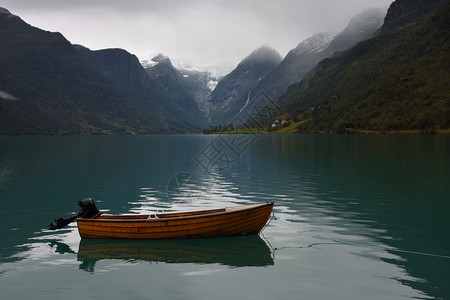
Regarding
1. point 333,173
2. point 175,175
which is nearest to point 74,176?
point 175,175

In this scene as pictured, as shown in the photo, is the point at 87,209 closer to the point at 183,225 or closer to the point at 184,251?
the point at 183,225

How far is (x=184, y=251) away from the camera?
21.5 meters

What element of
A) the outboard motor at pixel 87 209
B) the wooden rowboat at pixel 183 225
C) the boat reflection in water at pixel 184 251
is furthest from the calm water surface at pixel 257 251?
the outboard motor at pixel 87 209

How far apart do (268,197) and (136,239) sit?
18509 millimetres

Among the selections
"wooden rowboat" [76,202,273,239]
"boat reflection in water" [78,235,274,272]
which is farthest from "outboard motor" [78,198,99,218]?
"boat reflection in water" [78,235,274,272]

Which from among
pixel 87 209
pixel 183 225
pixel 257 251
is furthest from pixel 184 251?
pixel 87 209

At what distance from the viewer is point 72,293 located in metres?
16.2

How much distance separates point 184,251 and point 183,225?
1758 millimetres

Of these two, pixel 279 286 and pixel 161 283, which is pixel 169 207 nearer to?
pixel 161 283

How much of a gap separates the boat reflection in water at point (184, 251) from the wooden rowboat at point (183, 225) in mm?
428

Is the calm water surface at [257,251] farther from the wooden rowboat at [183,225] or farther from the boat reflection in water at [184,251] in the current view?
the wooden rowboat at [183,225]

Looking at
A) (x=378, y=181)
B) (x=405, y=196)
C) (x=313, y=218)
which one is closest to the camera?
(x=313, y=218)

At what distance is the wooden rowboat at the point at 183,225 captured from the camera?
2238cm

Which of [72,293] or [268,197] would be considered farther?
[268,197]
